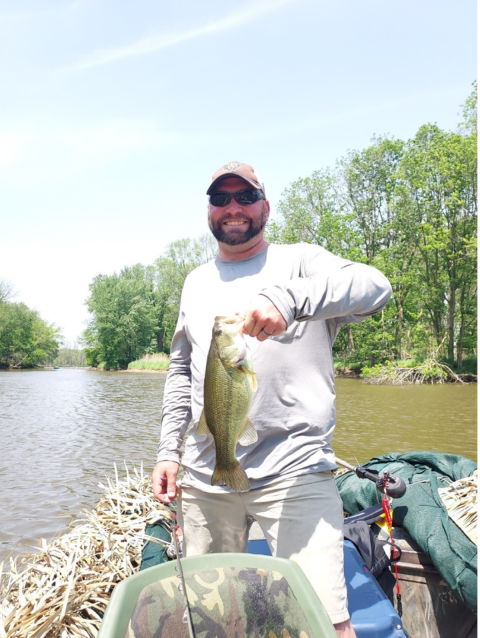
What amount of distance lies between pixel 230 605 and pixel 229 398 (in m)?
0.80

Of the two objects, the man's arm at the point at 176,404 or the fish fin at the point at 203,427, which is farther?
the man's arm at the point at 176,404

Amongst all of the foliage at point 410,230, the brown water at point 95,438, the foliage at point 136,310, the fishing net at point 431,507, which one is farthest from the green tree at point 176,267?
the fishing net at point 431,507

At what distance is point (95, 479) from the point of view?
29.2 feet

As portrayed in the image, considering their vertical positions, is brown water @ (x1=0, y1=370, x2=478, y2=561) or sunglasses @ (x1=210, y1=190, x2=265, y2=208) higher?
sunglasses @ (x1=210, y1=190, x2=265, y2=208)

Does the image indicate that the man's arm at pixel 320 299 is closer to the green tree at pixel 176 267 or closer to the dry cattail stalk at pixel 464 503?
the dry cattail stalk at pixel 464 503

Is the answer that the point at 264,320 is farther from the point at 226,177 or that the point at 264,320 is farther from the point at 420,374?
the point at 420,374

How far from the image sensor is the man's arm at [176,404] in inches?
108

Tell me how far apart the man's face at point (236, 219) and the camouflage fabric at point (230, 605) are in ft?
5.13

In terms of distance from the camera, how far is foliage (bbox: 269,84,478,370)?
101 ft

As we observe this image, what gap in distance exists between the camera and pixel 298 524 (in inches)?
85.4

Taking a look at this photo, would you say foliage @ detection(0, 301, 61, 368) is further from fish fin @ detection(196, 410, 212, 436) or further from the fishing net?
fish fin @ detection(196, 410, 212, 436)

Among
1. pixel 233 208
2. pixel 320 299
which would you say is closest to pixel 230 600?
pixel 320 299

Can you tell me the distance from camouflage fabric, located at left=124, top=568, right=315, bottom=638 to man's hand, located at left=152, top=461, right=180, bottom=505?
0.68 m

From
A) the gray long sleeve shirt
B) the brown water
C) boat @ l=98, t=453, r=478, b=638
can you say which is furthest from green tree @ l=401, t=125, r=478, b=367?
boat @ l=98, t=453, r=478, b=638
